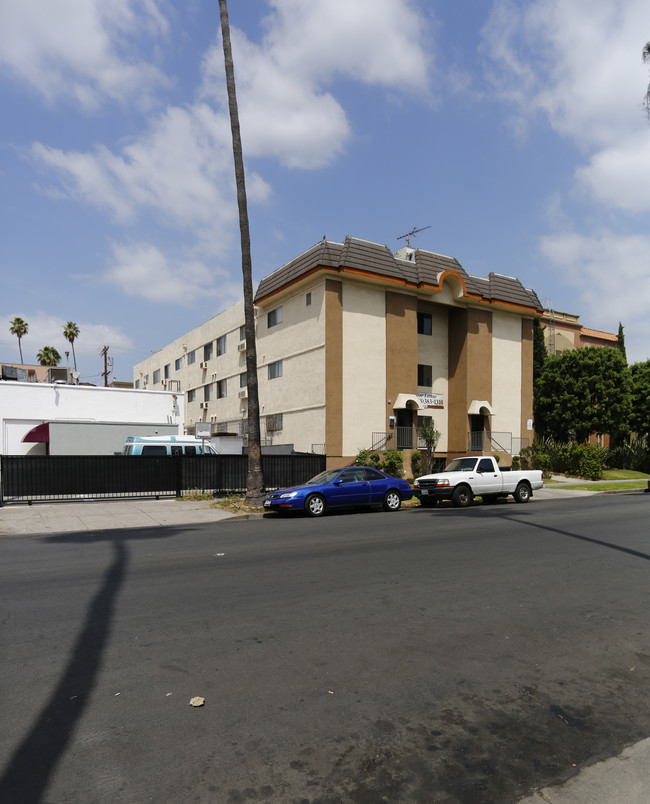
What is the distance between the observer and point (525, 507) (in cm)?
1873

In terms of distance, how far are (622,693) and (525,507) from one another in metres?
14.9

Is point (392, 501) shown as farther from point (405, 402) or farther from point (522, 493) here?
point (405, 402)

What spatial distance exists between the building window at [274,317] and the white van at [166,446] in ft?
40.6

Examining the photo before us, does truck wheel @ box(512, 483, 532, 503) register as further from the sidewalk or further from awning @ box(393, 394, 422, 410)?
the sidewalk

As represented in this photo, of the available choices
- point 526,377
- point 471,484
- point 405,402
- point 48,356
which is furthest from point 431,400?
point 48,356

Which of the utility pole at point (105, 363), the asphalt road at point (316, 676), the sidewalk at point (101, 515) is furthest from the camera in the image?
the utility pole at point (105, 363)

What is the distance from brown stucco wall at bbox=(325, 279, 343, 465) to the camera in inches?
1115

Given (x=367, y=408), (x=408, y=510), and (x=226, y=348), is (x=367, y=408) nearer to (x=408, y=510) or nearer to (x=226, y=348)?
(x=408, y=510)

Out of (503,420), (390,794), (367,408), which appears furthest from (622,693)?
(503,420)

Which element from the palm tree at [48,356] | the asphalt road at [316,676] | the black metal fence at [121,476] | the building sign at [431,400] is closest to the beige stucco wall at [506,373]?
the building sign at [431,400]

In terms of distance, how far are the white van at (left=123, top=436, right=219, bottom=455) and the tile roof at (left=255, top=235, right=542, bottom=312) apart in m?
11.1

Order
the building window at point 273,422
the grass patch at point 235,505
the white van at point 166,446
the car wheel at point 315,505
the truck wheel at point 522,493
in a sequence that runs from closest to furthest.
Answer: the car wheel at point 315,505, the grass patch at point 235,505, the truck wheel at point 522,493, the white van at point 166,446, the building window at point 273,422

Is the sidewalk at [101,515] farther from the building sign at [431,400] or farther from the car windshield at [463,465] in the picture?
the building sign at [431,400]

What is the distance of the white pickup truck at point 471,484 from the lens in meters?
19.3
